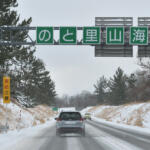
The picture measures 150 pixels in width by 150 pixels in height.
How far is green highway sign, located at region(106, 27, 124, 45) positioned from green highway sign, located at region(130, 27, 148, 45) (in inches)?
27.3

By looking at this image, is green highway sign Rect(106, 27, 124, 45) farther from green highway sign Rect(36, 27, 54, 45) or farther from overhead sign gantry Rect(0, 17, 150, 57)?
green highway sign Rect(36, 27, 54, 45)

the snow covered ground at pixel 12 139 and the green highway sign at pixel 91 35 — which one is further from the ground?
the green highway sign at pixel 91 35

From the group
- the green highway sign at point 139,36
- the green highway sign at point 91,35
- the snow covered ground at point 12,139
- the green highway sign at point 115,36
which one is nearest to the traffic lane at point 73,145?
the snow covered ground at point 12,139

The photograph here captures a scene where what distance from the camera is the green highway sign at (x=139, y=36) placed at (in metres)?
24.3

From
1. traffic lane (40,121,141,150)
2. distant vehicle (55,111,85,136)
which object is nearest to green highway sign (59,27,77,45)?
distant vehicle (55,111,85,136)

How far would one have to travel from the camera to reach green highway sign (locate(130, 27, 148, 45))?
2427 cm

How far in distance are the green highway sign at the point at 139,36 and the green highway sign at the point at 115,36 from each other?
0.69m

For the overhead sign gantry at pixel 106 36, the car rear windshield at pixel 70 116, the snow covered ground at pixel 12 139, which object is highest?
the overhead sign gantry at pixel 106 36

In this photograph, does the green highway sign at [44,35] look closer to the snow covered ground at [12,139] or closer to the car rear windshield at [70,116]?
the car rear windshield at [70,116]

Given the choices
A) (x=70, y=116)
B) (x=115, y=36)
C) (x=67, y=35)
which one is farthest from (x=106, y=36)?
(x=70, y=116)

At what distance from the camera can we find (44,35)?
78.0 ft

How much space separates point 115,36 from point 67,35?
10.8 feet

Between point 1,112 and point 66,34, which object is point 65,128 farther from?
point 1,112

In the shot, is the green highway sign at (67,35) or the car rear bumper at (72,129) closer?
the car rear bumper at (72,129)
